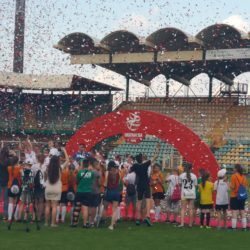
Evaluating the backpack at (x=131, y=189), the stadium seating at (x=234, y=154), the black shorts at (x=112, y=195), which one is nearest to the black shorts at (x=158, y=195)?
the backpack at (x=131, y=189)

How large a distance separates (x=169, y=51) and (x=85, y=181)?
23.7 metres

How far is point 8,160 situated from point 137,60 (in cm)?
2347

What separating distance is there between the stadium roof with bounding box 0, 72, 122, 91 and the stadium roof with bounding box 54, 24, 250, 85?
3.42 metres

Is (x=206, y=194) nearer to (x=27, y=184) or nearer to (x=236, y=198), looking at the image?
(x=236, y=198)

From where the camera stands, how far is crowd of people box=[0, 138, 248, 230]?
13672mm

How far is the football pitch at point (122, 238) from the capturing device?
11086 mm

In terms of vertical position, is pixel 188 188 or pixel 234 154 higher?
pixel 234 154

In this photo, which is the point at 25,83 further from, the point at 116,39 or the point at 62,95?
the point at 116,39

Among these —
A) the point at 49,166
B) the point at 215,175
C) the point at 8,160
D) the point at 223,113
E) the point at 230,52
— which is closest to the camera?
the point at 49,166

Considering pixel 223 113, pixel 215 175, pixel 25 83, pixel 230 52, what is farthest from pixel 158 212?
pixel 25 83

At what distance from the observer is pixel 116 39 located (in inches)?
1468

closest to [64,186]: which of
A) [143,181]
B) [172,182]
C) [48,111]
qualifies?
[143,181]

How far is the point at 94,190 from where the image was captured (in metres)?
13.6

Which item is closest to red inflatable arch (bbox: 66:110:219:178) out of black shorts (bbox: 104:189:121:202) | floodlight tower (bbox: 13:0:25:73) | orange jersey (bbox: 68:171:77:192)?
black shorts (bbox: 104:189:121:202)
